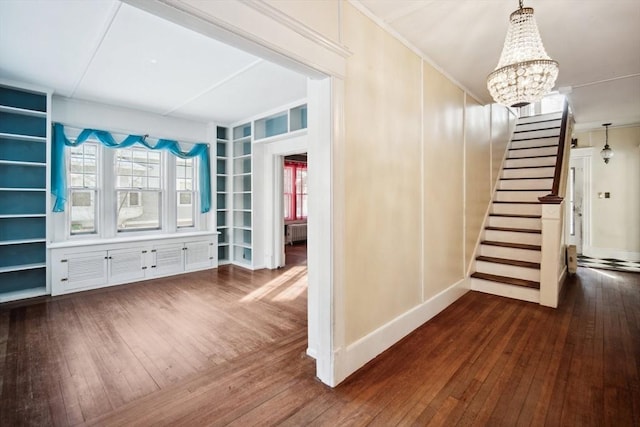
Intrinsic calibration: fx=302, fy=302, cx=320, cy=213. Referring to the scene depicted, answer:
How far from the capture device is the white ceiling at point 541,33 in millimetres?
2322

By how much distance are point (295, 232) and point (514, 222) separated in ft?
18.6

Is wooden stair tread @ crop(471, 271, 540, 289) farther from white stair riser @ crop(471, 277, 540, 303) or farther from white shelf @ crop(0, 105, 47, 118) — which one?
white shelf @ crop(0, 105, 47, 118)

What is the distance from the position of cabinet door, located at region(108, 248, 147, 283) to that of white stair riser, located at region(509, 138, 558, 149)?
724 centimetres

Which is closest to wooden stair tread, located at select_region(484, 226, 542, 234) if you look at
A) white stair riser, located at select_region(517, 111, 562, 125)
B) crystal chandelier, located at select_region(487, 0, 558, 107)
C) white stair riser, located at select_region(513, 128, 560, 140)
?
white stair riser, located at select_region(513, 128, 560, 140)

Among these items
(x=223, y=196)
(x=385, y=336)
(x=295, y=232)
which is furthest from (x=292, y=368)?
(x=295, y=232)

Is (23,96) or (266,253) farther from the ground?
(23,96)

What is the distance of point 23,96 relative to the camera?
401 cm

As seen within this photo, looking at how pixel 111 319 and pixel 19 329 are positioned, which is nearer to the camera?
pixel 19 329

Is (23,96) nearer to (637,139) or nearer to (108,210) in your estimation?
(108,210)

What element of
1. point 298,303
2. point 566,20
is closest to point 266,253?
point 298,303

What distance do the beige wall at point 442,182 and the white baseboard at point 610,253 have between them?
4721mm

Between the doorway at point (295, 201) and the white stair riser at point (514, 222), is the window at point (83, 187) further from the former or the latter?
the white stair riser at point (514, 222)

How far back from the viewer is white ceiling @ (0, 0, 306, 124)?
2490 millimetres

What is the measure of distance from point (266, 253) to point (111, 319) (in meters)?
2.75
